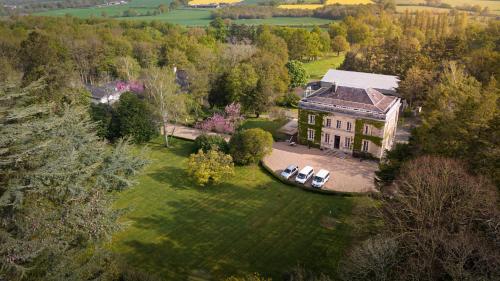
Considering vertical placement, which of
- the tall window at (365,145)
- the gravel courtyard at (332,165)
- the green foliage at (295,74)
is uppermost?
the green foliage at (295,74)

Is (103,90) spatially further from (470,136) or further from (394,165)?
(470,136)

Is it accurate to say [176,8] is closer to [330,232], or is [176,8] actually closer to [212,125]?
[212,125]

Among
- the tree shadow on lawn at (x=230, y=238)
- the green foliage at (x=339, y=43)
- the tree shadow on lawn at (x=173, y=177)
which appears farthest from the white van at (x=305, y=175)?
the green foliage at (x=339, y=43)

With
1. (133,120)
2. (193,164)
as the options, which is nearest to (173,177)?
(193,164)

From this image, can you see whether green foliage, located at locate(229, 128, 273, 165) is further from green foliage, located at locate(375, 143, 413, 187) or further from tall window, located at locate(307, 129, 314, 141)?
green foliage, located at locate(375, 143, 413, 187)

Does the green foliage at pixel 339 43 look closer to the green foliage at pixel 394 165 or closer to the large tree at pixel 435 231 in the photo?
the green foliage at pixel 394 165

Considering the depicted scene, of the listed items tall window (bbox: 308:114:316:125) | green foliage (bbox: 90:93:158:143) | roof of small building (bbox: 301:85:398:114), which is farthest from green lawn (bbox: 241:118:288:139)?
green foliage (bbox: 90:93:158:143)
